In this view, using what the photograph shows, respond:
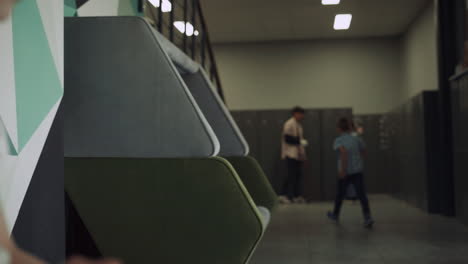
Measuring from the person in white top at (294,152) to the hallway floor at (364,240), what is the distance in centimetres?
171

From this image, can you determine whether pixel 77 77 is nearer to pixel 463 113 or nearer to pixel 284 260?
pixel 284 260

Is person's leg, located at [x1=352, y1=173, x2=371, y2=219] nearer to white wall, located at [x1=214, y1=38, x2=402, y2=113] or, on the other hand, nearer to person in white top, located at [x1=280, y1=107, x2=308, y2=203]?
person in white top, located at [x1=280, y1=107, x2=308, y2=203]

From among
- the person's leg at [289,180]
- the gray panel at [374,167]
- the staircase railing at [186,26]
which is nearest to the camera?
the staircase railing at [186,26]

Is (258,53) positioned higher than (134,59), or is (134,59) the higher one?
(258,53)

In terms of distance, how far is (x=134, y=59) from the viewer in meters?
2.33

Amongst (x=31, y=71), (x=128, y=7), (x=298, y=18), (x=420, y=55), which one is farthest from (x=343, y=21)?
(x=31, y=71)

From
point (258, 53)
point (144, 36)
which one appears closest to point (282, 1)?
point (258, 53)

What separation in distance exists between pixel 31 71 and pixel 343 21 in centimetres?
781

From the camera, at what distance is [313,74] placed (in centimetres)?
1020

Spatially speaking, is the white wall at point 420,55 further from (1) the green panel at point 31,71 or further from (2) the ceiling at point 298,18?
(1) the green panel at point 31,71

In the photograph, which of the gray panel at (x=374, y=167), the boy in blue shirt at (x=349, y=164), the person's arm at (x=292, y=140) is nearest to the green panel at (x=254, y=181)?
the boy in blue shirt at (x=349, y=164)

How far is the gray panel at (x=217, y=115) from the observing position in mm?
3379

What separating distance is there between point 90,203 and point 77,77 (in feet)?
1.94

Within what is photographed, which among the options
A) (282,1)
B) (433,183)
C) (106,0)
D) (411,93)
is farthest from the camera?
(411,93)
